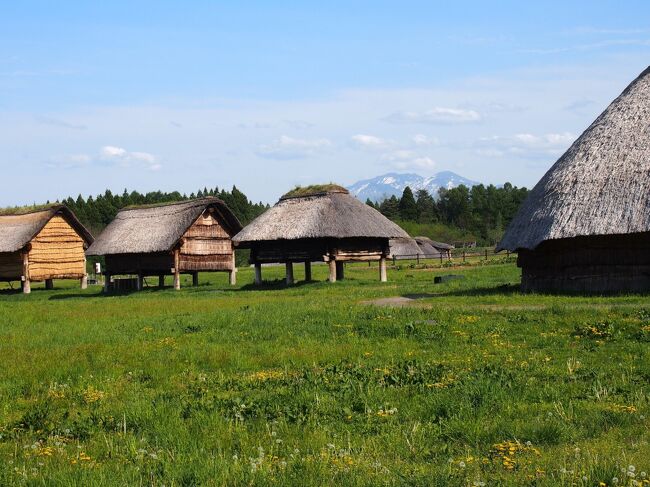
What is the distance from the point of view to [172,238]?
133 ft

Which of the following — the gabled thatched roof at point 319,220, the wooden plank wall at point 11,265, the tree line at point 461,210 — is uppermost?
the tree line at point 461,210

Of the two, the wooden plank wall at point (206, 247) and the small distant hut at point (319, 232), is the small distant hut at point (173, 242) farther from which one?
the small distant hut at point (319, 232)

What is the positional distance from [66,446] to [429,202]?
132m

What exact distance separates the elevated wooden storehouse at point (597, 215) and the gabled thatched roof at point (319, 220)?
39.8ft

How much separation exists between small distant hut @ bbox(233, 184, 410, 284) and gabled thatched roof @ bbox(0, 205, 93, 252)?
14079 mm

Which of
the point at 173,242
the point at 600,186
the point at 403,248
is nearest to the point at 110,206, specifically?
the point at 403,248

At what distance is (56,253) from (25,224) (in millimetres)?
2563

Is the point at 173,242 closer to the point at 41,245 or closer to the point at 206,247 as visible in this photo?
the point at 206,247

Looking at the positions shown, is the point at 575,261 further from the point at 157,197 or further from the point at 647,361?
the point at 157,197

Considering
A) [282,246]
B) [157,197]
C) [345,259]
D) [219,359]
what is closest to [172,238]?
[282,246]

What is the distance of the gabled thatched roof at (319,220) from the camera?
120 ft

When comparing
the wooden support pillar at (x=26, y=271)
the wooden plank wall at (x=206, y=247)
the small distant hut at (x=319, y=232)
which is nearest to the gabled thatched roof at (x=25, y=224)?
the wooden support pillar at (x=26, y=271)

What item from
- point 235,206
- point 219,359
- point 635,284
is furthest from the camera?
point 235,206

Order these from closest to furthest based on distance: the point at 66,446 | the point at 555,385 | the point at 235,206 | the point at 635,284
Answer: the point at 66,446 → the point at 555,385 → the point at 635,284 → the point at 235,206
